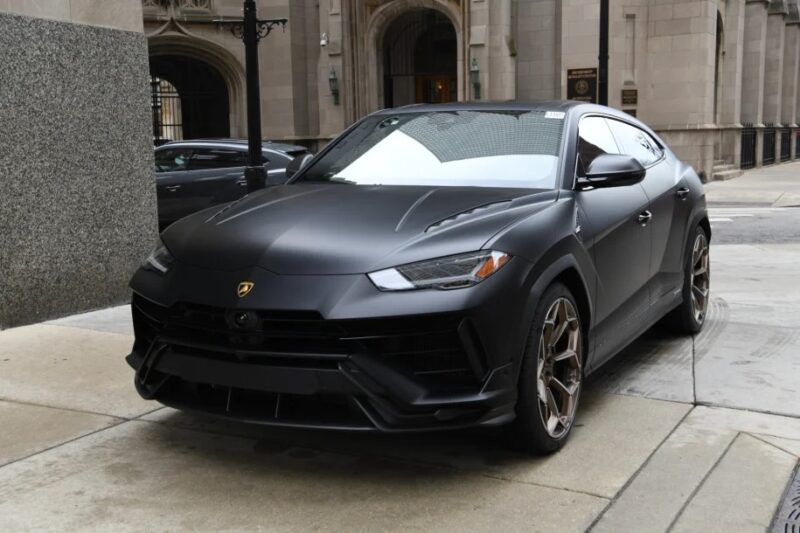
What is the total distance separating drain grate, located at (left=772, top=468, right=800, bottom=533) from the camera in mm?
3445

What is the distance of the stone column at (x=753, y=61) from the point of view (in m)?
33.7

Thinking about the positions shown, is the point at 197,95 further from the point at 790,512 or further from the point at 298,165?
the point at 790,512

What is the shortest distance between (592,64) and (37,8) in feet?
63.8

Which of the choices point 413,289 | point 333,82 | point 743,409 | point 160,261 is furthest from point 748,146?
point 413,289

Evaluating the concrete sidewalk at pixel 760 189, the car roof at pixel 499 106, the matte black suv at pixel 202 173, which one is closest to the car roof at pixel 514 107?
the car roof at pixel 499 106

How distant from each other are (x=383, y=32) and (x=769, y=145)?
58.6 feet

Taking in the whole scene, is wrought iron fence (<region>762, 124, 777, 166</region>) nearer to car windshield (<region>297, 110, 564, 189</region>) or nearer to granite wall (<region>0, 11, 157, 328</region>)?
granite wall (<region>0, 11, 157, 328</region>)

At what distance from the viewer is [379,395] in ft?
11.5

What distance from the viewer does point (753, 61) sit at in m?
34.2

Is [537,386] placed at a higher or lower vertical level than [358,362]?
lower

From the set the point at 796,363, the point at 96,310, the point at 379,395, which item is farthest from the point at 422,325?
the point at 96,310

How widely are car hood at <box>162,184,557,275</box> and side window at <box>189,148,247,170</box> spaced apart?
8048 mm

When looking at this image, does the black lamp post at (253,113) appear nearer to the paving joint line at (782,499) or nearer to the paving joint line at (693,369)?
the paving joint line at (693,369)

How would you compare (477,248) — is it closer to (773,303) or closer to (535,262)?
(535,262)
